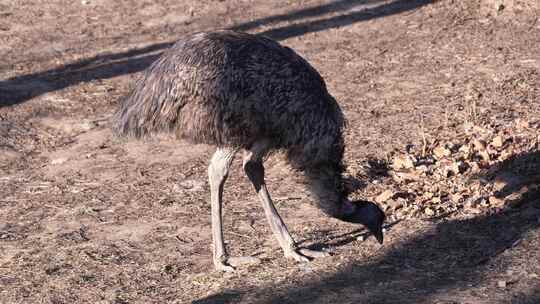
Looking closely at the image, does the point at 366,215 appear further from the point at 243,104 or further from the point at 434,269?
the point at 243,104

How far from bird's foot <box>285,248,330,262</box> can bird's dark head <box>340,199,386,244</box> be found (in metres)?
0.27

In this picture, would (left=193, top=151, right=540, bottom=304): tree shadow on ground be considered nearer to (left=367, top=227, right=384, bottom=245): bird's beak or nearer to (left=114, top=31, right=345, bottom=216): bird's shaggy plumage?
(left=367, top=227, right=384, bottom=245): bird's beak

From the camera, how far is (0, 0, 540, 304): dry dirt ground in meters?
5.36

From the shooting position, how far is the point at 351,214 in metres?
5.44

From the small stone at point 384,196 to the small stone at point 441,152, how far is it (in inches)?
26.2

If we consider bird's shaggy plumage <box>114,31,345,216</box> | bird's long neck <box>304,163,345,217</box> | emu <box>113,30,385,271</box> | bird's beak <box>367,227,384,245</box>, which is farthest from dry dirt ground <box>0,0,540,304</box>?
bird's shaggy plumage <box>114,31,345,216</box>

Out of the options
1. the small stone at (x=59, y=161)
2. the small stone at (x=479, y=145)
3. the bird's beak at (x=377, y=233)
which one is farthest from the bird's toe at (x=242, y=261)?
the small stone at (x=59, y=161)

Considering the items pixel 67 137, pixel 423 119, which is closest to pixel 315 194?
pixel 423 119

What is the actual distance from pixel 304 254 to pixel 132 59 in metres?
4.60

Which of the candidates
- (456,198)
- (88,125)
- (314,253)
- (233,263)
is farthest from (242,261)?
(88,125)

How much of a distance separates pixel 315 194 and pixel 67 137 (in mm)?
3211

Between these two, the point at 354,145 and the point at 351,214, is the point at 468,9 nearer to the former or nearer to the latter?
the point at 354,145

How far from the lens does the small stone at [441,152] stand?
22.3 feet

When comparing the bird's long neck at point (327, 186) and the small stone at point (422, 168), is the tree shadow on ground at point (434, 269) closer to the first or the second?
the bird's long neck at point (327, 186)
